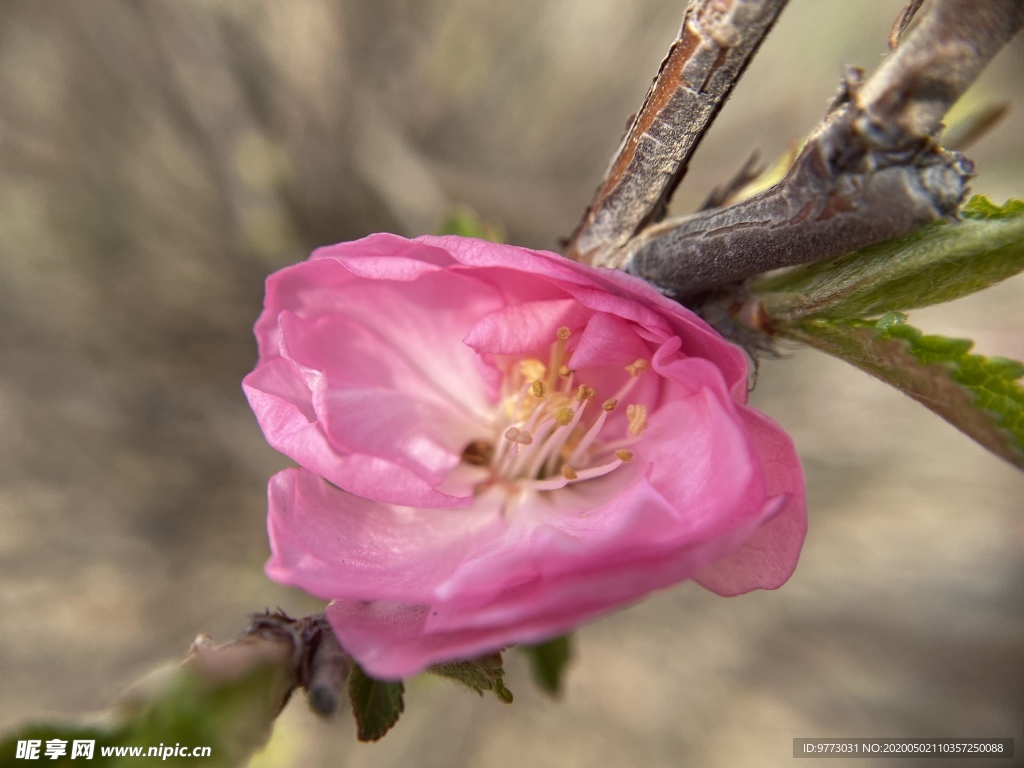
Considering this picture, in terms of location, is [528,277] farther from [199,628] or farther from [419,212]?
[199,628]

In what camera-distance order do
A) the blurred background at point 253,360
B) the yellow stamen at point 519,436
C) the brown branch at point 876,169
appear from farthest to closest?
the blurred background at point 253,360 → the yellow stamen at point 519,436 → the brown branch at point 876,169

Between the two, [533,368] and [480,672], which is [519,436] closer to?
[533,368]

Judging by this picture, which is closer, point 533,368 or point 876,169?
point 876,169

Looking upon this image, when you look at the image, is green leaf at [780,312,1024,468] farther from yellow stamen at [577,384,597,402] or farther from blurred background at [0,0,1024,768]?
blurred background at [0,0,1024,768]

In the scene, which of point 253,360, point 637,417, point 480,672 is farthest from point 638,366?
point 253,360

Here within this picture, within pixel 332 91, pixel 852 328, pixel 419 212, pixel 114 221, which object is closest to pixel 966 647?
pixel 419 212

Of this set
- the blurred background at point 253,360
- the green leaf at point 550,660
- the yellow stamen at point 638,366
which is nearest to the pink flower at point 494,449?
the yellow stamen at point 638,366

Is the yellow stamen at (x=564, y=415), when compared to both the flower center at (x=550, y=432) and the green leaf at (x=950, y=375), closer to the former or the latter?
the flower center at (x=550, y=432)
